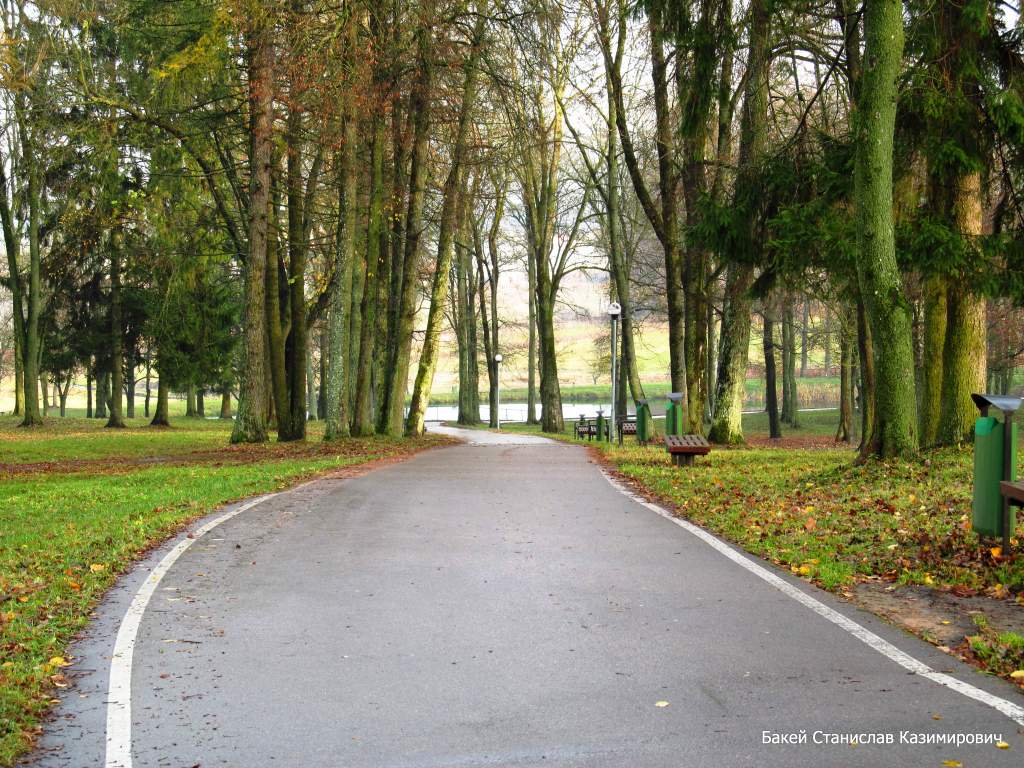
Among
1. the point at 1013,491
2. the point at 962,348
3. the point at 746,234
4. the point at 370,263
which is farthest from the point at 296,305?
the point at 1013,491

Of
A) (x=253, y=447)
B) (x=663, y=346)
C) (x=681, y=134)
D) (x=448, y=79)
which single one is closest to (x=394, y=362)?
(x=253, y=447)

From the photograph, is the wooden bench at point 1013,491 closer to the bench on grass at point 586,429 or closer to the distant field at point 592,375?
the bench on grass at point 586,429

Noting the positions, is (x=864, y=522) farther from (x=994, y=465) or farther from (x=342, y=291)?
(x=342, y=291)

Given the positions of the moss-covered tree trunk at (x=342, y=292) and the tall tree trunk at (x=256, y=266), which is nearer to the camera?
the tall tree trunk at (x=256, y=266)

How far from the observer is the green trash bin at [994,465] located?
800 centimetres

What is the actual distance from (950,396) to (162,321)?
33388mm

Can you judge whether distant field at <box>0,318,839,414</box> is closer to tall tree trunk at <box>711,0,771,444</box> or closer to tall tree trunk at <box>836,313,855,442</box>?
tall tree trunk at <box>836,313,855,442</box>

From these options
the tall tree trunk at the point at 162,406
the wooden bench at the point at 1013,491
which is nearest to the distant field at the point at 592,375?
the tall tree trunk at the point at 162,406

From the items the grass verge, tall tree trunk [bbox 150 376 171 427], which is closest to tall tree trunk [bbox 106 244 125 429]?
tall tree trunk [bbox 150 376 171 427]

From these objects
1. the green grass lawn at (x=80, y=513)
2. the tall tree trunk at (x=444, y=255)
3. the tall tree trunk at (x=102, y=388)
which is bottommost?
the green grass lawn at (x=80, y=513)

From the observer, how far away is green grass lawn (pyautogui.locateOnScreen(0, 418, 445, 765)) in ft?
19.0

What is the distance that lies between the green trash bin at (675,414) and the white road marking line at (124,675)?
1296 centimetres

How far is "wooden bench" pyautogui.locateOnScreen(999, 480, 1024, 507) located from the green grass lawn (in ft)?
21.6

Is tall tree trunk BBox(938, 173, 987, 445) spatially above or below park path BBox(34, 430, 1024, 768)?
above
